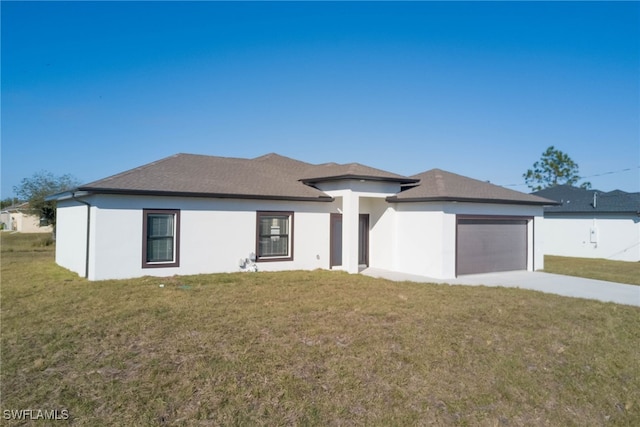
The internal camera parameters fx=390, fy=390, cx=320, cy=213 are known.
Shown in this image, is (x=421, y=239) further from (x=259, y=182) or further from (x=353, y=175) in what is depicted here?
(x=259, y=182)

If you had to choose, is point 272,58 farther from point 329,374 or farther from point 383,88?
point 329,374

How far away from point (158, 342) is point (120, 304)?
9.44 feet

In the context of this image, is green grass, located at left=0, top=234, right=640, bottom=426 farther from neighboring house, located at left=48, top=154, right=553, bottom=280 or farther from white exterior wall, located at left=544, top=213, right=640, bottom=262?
white exterior wall, located at left=544, top=213, right=640, bottom=262

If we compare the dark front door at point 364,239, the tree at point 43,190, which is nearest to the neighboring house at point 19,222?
the tree at point 43,190

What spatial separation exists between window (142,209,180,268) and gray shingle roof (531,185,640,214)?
72.4ft

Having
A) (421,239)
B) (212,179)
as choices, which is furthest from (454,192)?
(212,179)

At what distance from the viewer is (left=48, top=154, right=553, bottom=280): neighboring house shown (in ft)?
38.4

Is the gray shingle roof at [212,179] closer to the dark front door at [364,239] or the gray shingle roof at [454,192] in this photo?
the dark front door at [364,239]

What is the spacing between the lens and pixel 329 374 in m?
5.47

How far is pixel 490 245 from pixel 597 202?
1459 centimetres

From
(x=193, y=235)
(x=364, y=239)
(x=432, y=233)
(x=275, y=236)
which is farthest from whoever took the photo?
(x=364, y=239)

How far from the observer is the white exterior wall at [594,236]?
22.4m

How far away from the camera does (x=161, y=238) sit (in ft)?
40.0

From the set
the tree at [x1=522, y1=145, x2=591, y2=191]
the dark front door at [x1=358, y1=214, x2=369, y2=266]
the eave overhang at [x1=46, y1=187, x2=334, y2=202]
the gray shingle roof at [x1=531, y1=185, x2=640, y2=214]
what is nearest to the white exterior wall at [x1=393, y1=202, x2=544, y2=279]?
the dark front door at [x1=358, y1=214, x2=369, y2=266]
